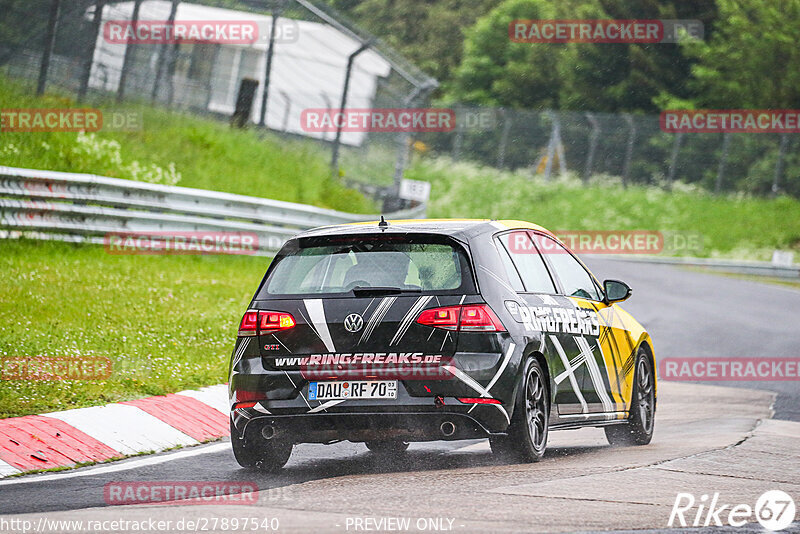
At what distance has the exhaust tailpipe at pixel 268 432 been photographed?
25.1ft

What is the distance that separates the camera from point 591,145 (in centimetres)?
4622

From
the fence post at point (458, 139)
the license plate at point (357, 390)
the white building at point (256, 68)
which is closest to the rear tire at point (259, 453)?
the license plate at point (357, 390)

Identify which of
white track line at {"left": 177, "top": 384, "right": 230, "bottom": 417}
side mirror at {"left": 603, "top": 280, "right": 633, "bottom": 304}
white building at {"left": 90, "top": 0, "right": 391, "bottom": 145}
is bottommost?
white track line at {"left": 177, "top": 384, "right": 230, "bottom": 417}

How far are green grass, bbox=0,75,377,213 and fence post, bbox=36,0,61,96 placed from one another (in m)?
0.25

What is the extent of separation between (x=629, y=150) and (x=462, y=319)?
39.0 m

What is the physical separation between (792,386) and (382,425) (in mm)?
8374

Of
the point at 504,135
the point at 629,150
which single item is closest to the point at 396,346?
the point at 629,150

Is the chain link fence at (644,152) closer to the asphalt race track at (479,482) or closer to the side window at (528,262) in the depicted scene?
the asphalt race track at (479,482)

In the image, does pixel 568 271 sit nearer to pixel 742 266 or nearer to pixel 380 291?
pixel 380 291

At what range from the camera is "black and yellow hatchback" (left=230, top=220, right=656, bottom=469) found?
7391mm

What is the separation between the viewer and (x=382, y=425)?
7.37 m

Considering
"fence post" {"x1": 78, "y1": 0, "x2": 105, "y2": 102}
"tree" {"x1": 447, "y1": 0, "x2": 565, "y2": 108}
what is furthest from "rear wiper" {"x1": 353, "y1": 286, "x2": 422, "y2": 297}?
"tree" {"x1": 447, "y1": 0, "x2": 565, "y2": 108}

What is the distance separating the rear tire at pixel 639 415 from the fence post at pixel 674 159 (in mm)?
35815

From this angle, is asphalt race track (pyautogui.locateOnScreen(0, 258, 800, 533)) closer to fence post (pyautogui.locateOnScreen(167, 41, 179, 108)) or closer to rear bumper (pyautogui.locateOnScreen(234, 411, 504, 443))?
Result: rear bumper (pyautogui.locateOnScreen(234, 411, 504, 443))
